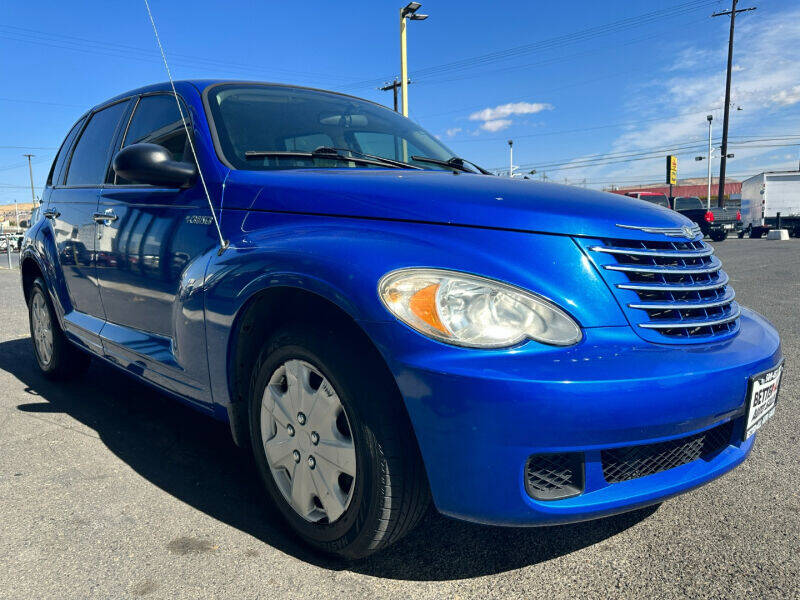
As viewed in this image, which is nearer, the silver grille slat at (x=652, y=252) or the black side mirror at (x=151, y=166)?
the silver grille slat at (x=652, y=252)

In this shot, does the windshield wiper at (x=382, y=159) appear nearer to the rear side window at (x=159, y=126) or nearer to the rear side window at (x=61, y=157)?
the rear side window at (x=159, y=126)

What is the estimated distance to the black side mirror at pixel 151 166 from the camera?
248cm

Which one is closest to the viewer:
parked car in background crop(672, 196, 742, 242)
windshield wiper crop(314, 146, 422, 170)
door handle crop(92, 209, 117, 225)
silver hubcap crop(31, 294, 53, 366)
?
windshield wiper crop(314, 146, 422, 170)

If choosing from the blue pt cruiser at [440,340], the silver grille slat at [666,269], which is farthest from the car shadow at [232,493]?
the silver grille slat at [666,269]

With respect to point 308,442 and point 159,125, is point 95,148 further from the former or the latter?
point 308,442

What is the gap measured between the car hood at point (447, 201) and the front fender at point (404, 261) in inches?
1.7

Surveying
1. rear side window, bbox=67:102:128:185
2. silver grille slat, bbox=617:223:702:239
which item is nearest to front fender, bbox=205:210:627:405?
silver grille slat, bbox=617:223:702:239

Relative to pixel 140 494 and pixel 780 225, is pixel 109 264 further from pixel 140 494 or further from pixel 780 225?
pixel 780 225

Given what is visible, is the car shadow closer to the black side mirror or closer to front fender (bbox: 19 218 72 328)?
front fender (bbox: 19 218 72 328)

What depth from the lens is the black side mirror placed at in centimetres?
248

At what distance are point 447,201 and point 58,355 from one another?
11.1 feet

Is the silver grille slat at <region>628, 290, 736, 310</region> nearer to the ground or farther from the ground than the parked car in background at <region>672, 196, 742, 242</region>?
farther from the ground

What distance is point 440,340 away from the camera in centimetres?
166

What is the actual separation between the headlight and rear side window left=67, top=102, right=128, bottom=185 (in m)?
2.54
